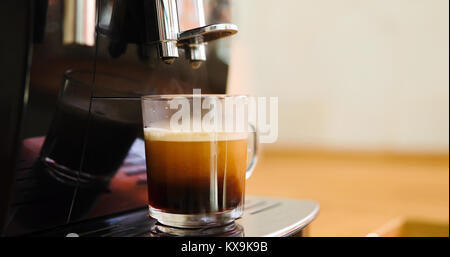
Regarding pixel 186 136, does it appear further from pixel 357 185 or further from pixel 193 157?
pixel 357 185

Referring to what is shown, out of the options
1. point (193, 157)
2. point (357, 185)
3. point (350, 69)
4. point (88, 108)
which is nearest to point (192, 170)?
point (193, 157)

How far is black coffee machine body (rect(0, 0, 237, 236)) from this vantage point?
0.43 m

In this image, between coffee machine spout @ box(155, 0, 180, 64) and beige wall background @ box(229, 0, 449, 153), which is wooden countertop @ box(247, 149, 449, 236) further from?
coffee machine spout @ box(155, 0, 180, 64)

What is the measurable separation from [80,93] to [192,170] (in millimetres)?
143

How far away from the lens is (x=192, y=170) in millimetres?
465

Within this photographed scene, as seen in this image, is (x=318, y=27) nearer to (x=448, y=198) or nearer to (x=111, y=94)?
(x=448, y=198)

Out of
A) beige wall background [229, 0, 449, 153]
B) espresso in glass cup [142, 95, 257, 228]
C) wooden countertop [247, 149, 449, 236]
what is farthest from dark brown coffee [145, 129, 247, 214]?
beige wall background [229, 0, 449, 153]

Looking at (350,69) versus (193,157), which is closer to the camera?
(193,157)

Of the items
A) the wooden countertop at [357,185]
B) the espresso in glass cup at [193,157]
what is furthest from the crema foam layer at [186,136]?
the wooden countertop at [357,185]

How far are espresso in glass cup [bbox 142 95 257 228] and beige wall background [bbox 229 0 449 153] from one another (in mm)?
1665

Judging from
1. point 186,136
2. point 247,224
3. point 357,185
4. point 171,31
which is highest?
point 171,31

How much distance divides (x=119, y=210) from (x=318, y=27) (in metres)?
2.08

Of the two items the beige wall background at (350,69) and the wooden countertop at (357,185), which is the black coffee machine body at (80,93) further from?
the beige wall background at (350,69)
